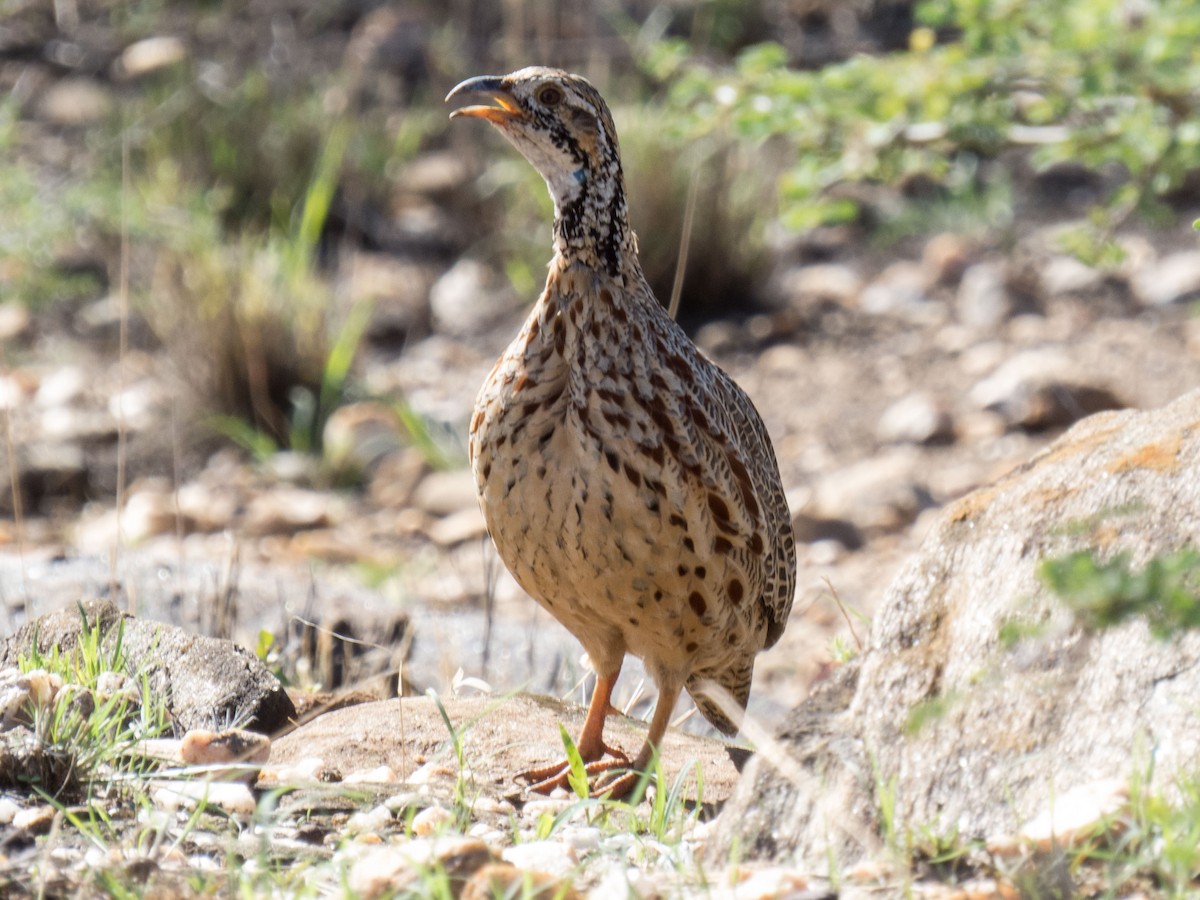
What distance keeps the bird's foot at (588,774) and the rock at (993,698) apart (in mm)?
750

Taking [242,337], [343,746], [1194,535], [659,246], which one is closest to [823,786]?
[1194,535]

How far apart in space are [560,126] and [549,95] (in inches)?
3.4

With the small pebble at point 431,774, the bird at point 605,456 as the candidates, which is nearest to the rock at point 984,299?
the bird at point 605,456

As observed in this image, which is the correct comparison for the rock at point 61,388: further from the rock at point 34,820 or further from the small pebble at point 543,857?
the small pebble at point 543,857

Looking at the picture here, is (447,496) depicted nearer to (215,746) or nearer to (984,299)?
(984,299)

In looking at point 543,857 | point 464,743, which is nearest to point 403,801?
point 543,857

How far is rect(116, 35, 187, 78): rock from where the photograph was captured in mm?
12781

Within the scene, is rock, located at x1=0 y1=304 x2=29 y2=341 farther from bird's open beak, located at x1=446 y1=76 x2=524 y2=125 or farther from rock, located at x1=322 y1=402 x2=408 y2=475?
bird's open beak, located at x1=446 y1=76 x2=524 y2=125

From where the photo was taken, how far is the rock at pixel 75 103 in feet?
41.2

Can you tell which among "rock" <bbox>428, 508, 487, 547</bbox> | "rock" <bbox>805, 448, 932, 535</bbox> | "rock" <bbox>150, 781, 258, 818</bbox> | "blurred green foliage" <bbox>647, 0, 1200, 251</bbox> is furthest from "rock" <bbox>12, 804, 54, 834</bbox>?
"rock" <bbox>805, 448, 932, 535</bbox>

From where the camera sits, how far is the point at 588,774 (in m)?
4.12

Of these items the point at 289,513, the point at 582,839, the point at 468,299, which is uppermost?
the point at 582,839

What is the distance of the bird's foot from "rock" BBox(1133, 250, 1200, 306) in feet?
23.7

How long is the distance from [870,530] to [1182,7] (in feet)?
10.0
